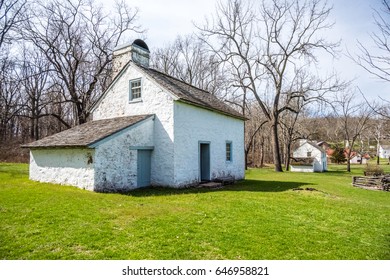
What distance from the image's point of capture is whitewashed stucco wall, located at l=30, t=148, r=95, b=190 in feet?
36.8

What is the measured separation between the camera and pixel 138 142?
12.9 m

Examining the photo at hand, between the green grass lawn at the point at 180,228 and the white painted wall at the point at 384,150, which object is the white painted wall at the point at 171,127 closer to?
the green grass lawn at the point at 180,228

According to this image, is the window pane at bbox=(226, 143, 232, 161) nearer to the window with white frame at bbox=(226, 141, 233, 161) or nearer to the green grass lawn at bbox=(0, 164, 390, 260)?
the window with white frame at bbox=(226, 141, 233, 161)

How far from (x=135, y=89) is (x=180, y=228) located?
1075cm

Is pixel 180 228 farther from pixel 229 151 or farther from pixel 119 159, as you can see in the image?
pixel 229 151

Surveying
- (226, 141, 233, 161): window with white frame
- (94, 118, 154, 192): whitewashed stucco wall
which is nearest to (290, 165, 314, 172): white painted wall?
(226, 141, 233, 161): window with white frame

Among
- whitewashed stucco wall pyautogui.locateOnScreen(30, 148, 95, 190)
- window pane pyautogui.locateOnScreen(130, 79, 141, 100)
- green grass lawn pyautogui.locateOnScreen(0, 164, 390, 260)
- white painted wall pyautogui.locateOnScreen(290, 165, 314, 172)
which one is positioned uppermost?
window pane pyautogui.locateOnScreen(130, 79, 141, 100)

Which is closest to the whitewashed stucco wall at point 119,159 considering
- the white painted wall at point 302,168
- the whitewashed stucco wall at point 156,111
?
the whitewashed stucco wall at point 156,111

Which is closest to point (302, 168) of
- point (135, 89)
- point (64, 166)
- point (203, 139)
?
point (203, 139)

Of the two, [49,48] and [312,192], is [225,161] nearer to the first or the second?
[312,192]

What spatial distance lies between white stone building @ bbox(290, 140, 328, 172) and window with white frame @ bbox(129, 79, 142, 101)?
116 ft

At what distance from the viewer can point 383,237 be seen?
21.4ft

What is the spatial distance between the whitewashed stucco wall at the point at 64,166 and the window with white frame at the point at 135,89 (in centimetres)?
505

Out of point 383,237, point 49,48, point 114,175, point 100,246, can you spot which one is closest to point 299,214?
point 383,237
